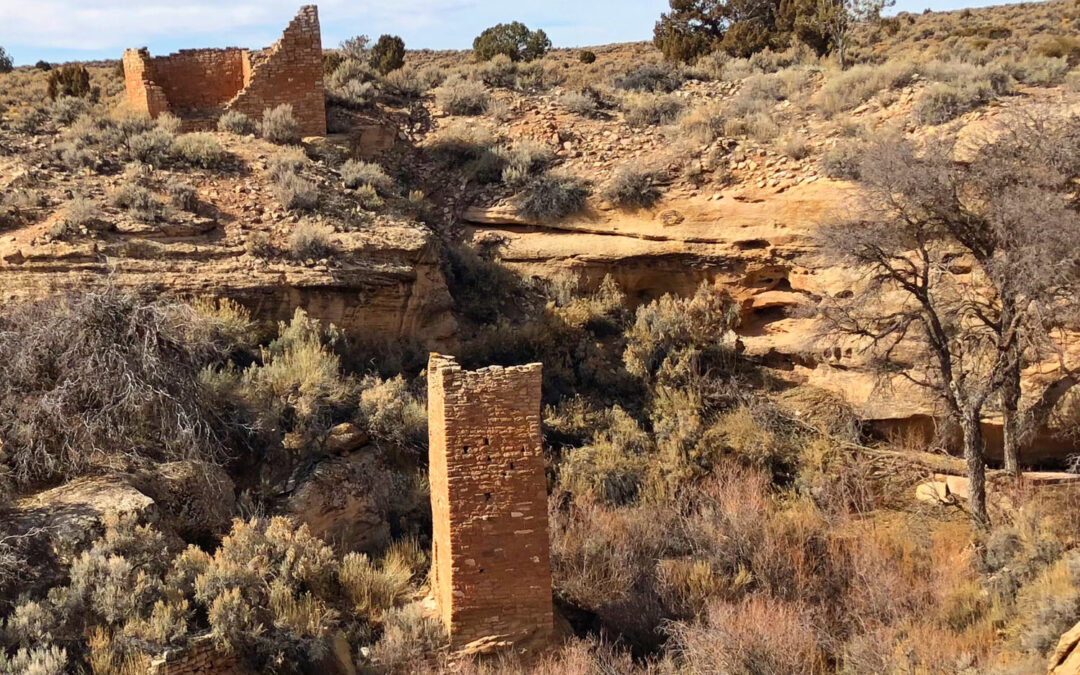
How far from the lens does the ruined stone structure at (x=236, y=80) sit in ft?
58.7

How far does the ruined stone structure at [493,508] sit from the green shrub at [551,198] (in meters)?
8.11

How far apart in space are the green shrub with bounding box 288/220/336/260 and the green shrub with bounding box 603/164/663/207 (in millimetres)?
4832

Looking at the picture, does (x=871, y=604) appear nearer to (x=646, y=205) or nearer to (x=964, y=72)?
(x=646, y=205)

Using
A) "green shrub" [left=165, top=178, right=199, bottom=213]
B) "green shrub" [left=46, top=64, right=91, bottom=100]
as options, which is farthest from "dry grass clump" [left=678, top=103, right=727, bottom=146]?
"green shrub" [left=46, top=64, right=91, bottom=100]

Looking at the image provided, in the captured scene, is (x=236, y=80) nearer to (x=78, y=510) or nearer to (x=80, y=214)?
(x=80, y=214)

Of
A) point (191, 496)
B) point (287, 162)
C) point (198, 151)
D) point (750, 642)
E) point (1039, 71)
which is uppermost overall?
point (1039, 71)

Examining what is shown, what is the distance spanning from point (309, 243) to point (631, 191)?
5.35 m

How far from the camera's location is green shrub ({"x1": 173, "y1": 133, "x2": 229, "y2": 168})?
16.4 metres

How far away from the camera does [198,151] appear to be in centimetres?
1642

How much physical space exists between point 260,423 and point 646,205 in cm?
784

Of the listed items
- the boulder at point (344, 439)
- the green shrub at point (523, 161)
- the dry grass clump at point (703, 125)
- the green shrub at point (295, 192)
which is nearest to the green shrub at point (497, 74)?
the green shrub at point (523, 161)

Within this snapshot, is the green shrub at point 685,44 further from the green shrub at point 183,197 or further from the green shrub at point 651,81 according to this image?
the green shrub at point 183,197

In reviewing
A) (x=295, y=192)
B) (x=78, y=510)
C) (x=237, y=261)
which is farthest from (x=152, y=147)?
(x=78, y=510)

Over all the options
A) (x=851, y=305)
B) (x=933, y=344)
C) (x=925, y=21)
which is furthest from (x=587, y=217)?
(x=925, y=21)
